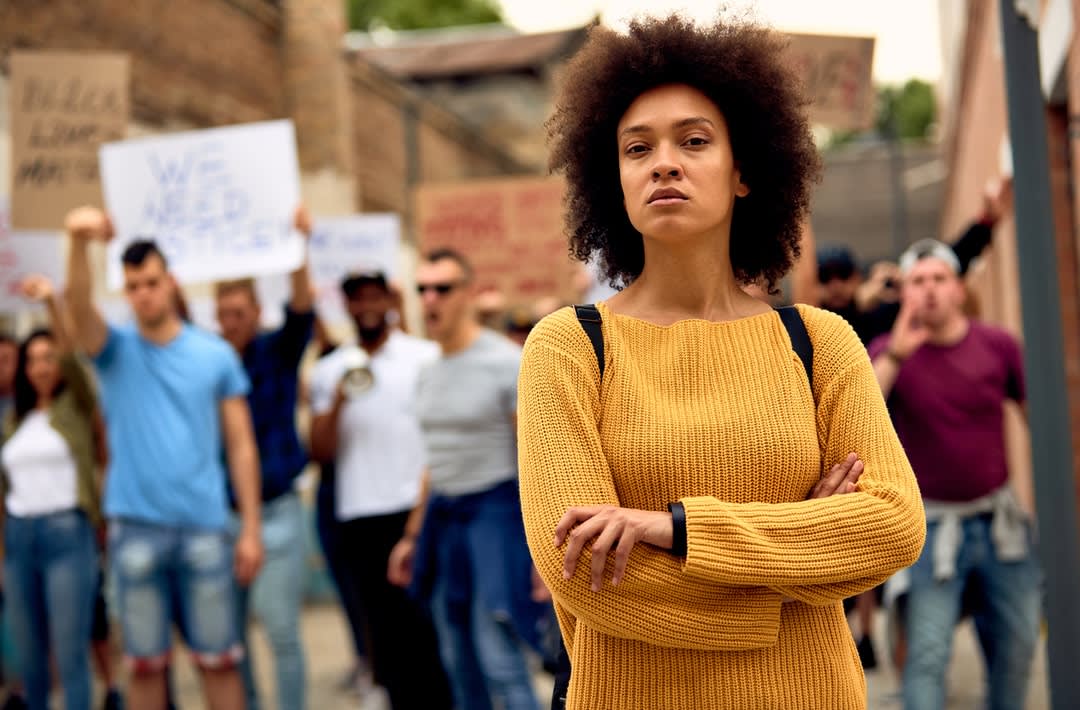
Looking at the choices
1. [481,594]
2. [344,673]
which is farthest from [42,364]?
[344,673]

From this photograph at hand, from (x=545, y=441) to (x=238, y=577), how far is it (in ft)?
12.3

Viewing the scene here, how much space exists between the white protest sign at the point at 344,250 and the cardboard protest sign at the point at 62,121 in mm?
1745

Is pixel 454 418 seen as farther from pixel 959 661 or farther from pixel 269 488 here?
pixel 959 661

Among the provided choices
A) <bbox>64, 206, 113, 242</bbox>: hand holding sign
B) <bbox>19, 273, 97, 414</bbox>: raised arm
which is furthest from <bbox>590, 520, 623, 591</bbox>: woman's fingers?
<bbox>19, 273, 97, 414</bbox>: raised arm

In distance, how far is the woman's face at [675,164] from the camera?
2.38 metres

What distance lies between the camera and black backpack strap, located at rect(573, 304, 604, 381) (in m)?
2.38

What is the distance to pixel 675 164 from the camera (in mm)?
2377

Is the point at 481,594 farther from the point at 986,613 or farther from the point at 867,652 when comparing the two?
the point at 867,652

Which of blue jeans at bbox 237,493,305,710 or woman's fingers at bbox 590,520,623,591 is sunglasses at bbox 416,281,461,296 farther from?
woman's fingers at bbox 590,520,623,591

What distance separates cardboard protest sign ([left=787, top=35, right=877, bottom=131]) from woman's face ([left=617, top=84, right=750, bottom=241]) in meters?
4.48

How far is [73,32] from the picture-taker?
11023 millimetres

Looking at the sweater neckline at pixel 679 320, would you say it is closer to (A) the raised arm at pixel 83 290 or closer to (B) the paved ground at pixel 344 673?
(A) the raised arm at pixel 83 290

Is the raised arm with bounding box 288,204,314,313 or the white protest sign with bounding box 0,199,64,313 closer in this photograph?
the raised arm with bounding box 288,204,314,313

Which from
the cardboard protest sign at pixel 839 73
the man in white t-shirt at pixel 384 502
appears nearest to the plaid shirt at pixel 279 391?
the man in white t-shirt at pixel 384 502
